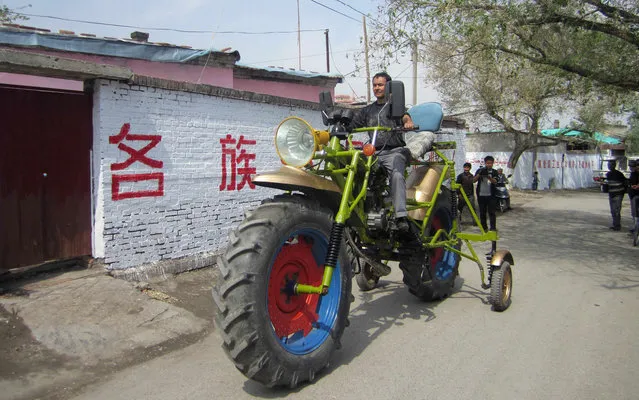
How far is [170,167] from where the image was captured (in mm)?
7168

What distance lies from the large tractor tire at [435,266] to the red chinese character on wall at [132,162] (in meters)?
3.57

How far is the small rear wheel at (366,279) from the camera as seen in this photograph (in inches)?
257

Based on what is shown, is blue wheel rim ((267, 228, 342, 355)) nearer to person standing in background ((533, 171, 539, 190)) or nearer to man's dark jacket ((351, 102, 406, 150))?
man's dark jacket ((351, 102, 406, 150))

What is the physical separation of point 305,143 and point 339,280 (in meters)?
1.19

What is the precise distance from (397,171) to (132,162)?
3.66m

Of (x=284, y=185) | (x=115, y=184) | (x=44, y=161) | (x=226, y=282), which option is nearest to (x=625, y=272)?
(x=284, y=185)

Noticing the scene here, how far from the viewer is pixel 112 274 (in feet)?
20.5

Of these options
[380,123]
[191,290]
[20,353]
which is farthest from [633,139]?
[20,353]

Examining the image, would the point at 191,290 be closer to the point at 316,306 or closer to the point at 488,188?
the point at 316,306

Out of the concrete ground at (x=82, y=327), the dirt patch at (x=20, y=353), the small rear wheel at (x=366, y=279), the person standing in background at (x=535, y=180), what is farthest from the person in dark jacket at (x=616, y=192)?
the person standing in background at (x=535, y=180)

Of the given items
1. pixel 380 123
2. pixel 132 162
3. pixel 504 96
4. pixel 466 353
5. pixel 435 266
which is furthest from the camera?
pixel 504 96

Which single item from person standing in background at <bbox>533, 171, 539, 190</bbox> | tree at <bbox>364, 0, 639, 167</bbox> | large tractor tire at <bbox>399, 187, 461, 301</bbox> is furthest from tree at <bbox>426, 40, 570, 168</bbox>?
large tractor tire at <bbox>399, 187, 461, 301</bbox>

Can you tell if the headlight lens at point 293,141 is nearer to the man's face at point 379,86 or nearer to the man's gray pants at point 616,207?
the man's face at point 379,86

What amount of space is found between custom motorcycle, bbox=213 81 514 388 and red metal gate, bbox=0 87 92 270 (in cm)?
334
